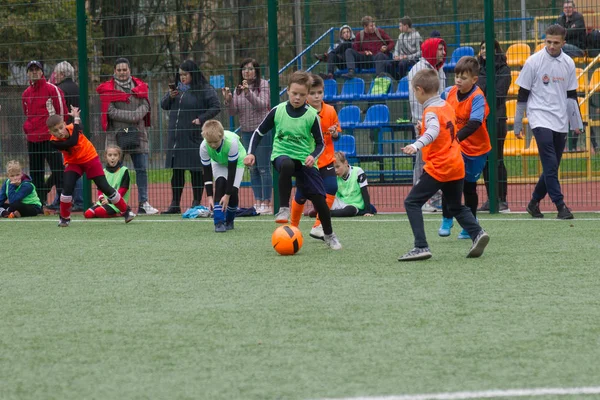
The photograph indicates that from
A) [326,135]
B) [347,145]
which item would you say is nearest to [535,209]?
[326,135]

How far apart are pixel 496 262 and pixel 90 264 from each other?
10.8 ft

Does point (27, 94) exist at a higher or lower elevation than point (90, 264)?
higher

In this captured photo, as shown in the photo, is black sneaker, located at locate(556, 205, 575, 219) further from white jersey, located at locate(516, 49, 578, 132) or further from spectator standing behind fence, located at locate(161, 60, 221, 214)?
spectator standing behind fence, located at locate(161, 60, 221, 214)

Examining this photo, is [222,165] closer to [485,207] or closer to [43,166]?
[485,207]

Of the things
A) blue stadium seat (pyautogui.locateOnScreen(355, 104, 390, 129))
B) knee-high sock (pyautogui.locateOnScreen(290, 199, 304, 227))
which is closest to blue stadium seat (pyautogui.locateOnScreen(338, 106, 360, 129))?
blue stadium seat (pyautogui.locateOnScreen(355, 104, 390, 129))

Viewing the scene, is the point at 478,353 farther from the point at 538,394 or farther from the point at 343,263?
the point at 343,263

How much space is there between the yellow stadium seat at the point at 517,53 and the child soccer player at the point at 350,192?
3775 millimetres

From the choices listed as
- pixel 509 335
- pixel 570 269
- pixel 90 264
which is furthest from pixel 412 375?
pixel 90 264

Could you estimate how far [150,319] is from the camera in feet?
18.4

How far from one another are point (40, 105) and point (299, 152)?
596 centimetres

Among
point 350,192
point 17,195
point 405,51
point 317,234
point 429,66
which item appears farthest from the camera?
point 405,51

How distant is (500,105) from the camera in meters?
12.5

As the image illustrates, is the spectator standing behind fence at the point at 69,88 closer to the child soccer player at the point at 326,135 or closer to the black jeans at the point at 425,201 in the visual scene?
the child soccer player at the point at 326,135

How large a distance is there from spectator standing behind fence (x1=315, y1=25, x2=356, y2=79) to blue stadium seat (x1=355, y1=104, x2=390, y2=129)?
1.01 m
